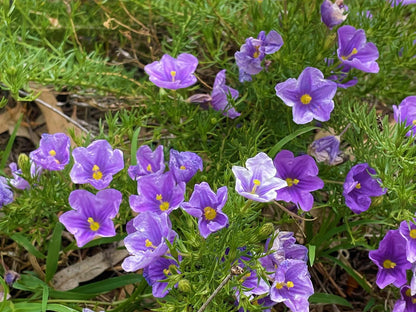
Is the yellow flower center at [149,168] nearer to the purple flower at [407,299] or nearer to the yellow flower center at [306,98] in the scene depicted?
the yellow flower center at [306,98]

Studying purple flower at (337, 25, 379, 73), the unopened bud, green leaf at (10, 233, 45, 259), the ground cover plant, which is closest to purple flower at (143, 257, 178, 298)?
the ground cover plant

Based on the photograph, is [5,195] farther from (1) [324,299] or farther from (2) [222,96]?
(1) [324,299]

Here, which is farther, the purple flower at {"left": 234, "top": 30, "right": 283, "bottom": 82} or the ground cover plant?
the purple flower at {"left": 234, "top": 30, "right": 283, "bottom": 82}

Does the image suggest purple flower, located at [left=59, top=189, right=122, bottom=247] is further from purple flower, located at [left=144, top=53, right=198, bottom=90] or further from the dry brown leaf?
purple flower, located at [left=144, top=53, right=198, bottom=90]

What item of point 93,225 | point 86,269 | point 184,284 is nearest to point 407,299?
point 184,284

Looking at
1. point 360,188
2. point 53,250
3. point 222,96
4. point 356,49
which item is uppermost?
point 356,49

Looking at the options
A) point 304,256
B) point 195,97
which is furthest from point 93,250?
point 304,256

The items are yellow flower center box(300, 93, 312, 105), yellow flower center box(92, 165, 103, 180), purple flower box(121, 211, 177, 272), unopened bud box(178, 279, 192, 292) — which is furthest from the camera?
yellow flower center box(300, 93, 312, 105)

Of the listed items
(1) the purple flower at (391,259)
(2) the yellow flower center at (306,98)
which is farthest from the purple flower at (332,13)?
(1) the purple flower at (391,259)
